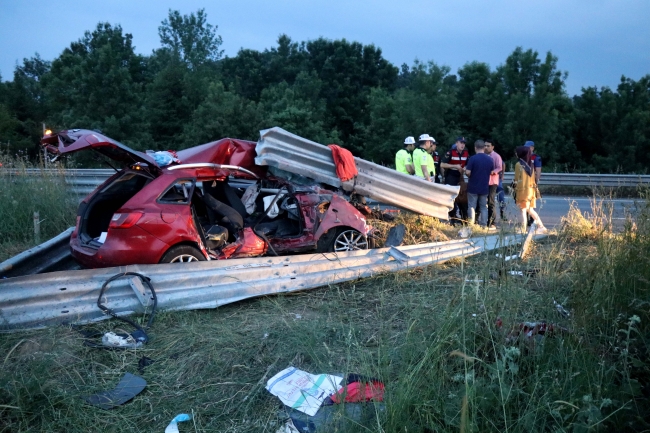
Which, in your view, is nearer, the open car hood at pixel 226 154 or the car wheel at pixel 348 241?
the car wheel at pixel 348 241

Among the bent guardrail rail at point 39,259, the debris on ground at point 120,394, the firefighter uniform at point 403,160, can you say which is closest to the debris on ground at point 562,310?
the debris on ground at point 120,394

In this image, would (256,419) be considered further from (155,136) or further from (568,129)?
(155,136)

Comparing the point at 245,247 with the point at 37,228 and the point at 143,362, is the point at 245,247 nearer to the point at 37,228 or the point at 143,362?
the point at 143,362

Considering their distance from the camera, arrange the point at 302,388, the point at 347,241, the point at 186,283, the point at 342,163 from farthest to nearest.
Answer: the point at 342,163, the point at 347,241, the point at 186,283, the point at 302,388

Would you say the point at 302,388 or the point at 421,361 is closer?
the point at 421,361

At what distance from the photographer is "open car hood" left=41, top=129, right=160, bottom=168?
18.9 ft

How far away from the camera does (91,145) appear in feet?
19.0

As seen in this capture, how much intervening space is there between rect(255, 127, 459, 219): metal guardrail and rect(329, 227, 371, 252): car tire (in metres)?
1.20

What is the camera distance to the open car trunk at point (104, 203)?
255 inches

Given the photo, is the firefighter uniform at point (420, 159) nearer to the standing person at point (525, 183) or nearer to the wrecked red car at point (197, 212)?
the standing person at point (525, 183)

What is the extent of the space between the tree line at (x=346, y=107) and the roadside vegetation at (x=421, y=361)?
63.1ft

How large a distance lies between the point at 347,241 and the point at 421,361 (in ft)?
13.6

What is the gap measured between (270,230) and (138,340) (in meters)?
3.18

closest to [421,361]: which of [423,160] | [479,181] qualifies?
[479,181]
